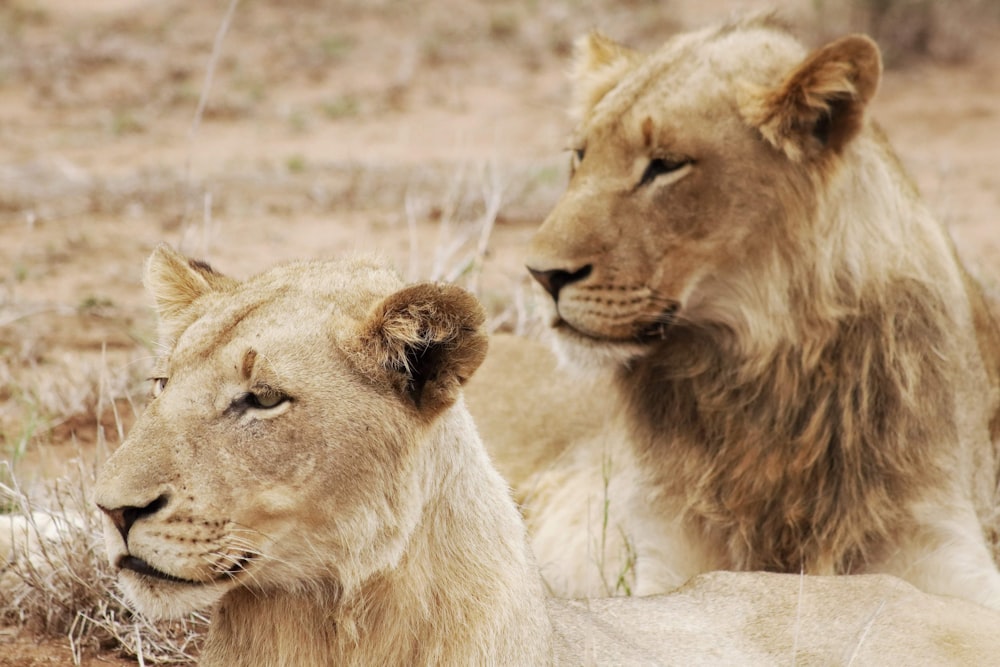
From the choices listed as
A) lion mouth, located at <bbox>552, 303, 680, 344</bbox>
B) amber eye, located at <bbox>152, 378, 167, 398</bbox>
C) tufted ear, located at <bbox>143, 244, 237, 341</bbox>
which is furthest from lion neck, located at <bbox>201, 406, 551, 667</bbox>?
lion mouth, located at <bbox>552, 303, 680, 344</bbox>

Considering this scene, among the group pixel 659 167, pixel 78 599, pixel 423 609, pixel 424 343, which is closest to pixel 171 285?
pixel 424 343

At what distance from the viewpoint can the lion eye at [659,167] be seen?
13.0ft

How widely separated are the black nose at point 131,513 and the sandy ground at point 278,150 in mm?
1248

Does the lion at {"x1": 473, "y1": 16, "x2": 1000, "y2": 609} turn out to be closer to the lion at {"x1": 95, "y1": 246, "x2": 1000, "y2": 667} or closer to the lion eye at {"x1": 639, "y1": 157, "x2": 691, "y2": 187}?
the lion eye at {"x1": 639, "y1": 157, "x2": 691, "y2": 187}

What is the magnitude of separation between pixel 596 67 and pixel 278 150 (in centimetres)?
653

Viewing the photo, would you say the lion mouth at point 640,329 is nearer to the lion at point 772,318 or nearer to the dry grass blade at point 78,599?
the lion at point 772,318

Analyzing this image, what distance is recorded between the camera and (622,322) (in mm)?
3861

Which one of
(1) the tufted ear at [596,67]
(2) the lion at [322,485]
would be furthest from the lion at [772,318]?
(2) the lion at [322,485]

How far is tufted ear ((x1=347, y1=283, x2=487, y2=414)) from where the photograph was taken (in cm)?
271

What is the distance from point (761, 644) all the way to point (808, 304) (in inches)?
39.8

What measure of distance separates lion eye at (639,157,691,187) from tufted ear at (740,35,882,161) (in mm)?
212

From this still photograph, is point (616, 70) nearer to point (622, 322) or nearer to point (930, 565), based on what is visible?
point (622, 322)

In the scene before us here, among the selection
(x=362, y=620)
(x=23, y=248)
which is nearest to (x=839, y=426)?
(x=362, y=620)

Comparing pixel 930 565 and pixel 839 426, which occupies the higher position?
pixel 839 426
